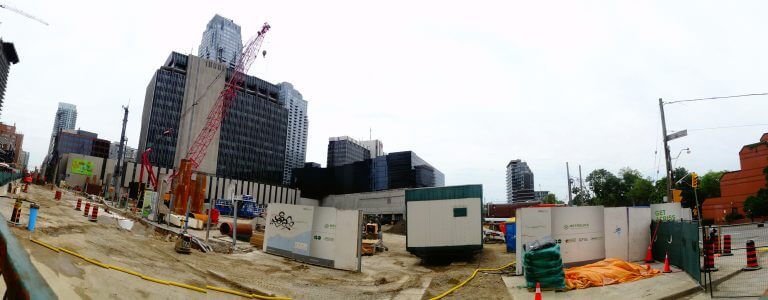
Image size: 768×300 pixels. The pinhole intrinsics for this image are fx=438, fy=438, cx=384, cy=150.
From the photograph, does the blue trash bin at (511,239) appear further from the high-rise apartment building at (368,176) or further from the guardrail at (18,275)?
the high-rise apartment building at (368,176)

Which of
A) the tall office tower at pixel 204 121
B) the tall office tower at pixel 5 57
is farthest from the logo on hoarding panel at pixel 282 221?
the tall office tower at pixel 5 57

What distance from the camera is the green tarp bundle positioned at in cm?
1288

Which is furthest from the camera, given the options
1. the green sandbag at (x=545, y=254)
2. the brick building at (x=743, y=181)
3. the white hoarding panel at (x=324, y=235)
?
the brick building at (x=743, y=181)

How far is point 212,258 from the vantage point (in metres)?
16.8

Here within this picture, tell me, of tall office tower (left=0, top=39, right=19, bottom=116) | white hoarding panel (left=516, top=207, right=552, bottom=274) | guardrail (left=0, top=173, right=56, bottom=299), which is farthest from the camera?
tall office tower (left=0, top=39, right=19, bottom=116)

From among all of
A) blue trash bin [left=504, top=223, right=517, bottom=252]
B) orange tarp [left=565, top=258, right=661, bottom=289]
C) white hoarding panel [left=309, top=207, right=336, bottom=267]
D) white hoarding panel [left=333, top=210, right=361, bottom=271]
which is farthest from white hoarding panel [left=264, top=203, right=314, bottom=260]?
blue trash bin [left=504, top=223, right=517, bottom=252]

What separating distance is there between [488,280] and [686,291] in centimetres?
564

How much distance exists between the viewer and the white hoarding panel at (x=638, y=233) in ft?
59.9

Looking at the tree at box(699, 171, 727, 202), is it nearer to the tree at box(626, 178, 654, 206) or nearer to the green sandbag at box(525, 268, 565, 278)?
the tree at box(626, 178, 654, 206)

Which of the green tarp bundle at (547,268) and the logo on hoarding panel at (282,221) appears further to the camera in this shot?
the logo on hoarding panel at (282,221)

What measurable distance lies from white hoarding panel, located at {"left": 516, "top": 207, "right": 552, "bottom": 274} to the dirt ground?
5.23 ft

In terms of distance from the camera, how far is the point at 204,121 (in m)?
130

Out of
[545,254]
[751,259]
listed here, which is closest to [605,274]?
[545,254]

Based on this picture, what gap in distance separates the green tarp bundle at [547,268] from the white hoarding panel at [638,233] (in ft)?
23.7
